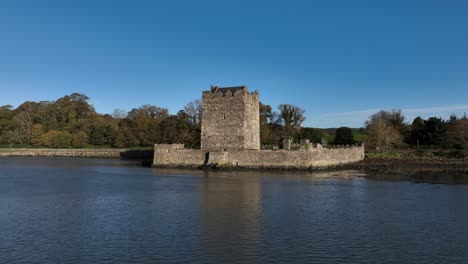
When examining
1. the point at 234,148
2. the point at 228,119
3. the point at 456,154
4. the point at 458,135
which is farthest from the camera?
the point at 458,135

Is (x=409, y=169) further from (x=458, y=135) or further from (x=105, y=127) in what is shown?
(x=105, y=127)

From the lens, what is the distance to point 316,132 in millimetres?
53000

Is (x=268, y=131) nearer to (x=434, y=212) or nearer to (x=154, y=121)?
(x=154, y=121)

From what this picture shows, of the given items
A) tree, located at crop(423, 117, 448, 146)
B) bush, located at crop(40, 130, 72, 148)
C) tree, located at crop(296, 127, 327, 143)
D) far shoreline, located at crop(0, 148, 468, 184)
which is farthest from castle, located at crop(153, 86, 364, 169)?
bush, located at crop(40, 130, 72, 148)

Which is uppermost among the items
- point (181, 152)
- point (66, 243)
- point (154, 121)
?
point (154, 121)

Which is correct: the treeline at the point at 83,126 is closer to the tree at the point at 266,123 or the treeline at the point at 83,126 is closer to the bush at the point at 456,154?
the tree at the point at 266,123

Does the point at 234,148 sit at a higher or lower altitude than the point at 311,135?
lower

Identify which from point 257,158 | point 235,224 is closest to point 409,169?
point 257,158

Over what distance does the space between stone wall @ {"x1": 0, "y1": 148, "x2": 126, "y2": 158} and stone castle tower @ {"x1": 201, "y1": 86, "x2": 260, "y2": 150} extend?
79.1ft

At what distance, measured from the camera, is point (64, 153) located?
56875 millimetres

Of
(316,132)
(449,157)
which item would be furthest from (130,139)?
(449,157)

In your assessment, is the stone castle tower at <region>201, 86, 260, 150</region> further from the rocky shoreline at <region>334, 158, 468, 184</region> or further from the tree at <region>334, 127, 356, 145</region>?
the tree at <region>334, 127, 356, 145</region>

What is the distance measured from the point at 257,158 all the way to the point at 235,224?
18803 mm

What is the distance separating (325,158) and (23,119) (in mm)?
51174
